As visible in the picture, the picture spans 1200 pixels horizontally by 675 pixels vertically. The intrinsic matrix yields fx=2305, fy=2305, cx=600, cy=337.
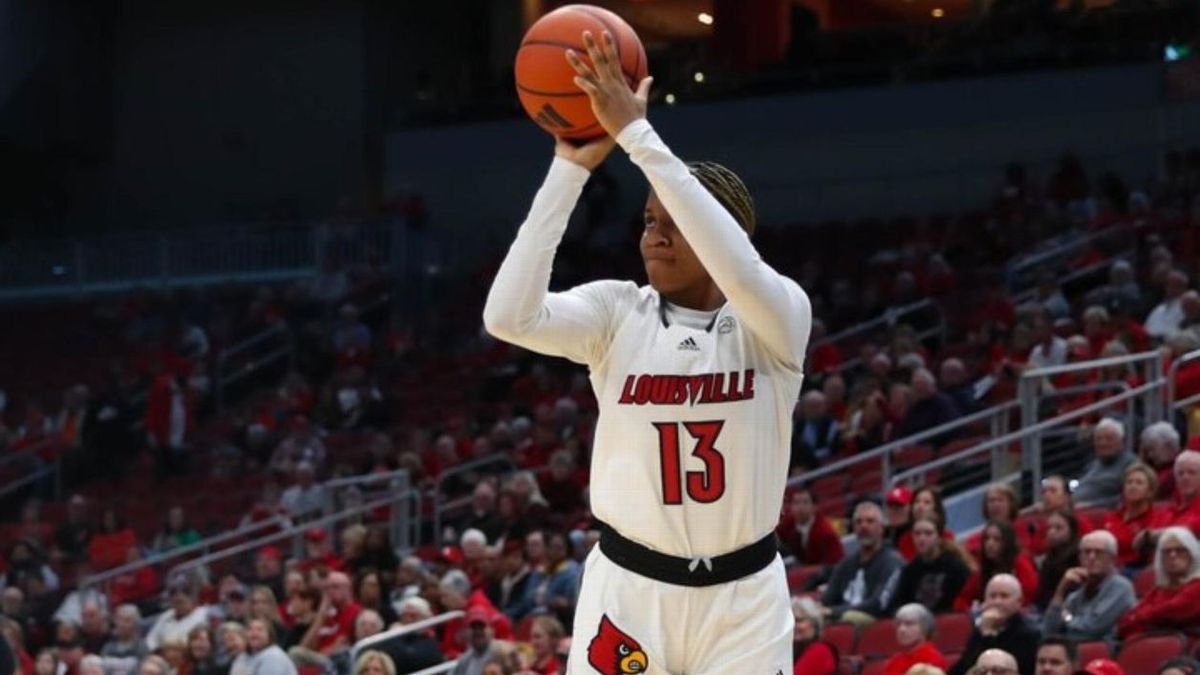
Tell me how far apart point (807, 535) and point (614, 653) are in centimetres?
765

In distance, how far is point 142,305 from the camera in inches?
902

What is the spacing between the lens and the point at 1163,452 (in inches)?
435

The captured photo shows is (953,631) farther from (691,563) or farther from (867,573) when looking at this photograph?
(691,563)

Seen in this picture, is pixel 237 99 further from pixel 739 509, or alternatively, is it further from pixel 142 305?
pixel 739 509

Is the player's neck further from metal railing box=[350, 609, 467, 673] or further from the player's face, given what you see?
metal railing box=[350, 609, 467, 673]

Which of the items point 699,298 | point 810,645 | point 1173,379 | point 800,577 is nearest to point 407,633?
point 800,577

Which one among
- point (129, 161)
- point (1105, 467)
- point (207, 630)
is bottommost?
point (207, 630)

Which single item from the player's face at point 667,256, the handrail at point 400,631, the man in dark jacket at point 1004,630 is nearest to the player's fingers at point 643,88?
the player's face at point 667,256

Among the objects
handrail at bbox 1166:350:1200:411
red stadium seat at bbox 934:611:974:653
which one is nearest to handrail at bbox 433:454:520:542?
handrail at bbox 1166:350:1200:411

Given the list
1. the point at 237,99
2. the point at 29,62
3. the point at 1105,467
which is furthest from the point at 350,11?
the point at 1105,467

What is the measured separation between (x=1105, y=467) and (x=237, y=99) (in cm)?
1623

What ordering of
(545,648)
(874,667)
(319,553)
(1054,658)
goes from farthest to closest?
(319,553) < (545,648) < (874,667) < (1054,658)

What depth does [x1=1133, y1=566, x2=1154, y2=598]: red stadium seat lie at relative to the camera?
980cm

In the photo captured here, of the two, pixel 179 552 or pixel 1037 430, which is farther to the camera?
pixel 179 552
